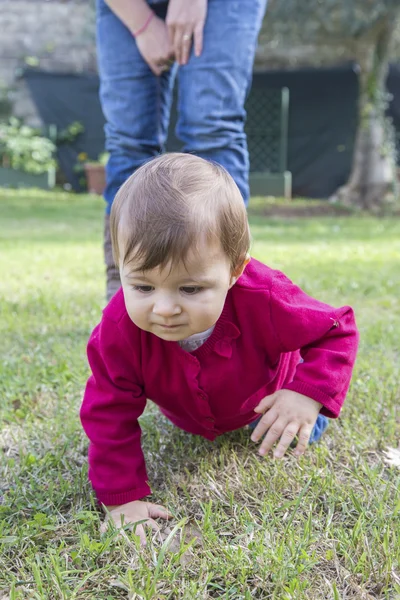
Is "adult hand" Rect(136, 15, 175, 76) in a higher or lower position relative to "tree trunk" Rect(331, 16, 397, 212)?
higher

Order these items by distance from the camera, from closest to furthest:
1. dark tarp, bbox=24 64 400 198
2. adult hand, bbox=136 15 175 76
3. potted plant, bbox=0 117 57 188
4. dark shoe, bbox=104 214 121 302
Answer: adult hand, bbox=136 15 175 76
dark shoe, bbox=104 214 121 302
dark tarp, bbox=24 64 400 198
potted plant, bbox=0 117 57 188

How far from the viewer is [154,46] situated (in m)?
2.22

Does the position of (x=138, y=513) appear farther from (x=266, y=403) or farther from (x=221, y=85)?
(x=221, y=85)

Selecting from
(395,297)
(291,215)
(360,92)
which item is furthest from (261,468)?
(360,92)

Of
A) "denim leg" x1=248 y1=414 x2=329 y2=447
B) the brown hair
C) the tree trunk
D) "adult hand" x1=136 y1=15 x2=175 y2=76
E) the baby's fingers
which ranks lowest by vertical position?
the tree trunk

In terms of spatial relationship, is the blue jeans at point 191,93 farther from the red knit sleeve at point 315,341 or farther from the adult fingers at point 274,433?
the adult fingers at point 274,433

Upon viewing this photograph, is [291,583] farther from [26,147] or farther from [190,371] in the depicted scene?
[26,147]

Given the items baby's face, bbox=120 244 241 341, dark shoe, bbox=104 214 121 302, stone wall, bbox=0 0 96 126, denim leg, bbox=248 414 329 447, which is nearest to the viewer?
baby's face, bbox=120 244 241 341

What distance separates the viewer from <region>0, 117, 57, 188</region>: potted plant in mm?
10469

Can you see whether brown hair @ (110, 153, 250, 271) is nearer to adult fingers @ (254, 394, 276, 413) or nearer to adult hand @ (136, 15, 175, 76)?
adult fingers @ (254, 394, 276, 413)

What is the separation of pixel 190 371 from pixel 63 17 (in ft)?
37.9

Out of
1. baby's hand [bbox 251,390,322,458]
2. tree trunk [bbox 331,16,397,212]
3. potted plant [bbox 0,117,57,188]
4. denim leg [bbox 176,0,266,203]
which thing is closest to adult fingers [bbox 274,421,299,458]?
baby's hand [bbox 251,390,322,458]

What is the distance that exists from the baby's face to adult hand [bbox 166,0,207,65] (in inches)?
41.6

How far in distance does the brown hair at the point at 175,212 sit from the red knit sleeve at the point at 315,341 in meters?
0.18
